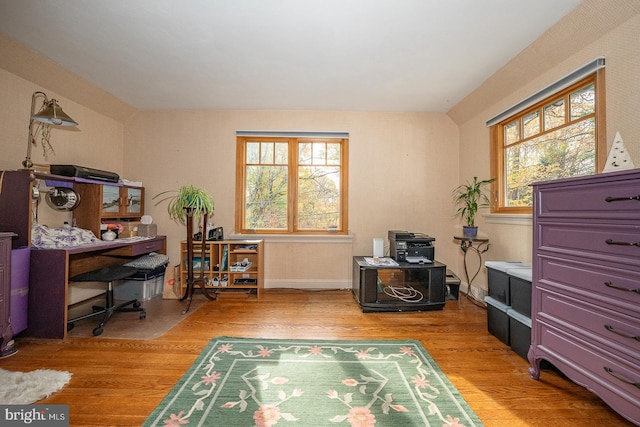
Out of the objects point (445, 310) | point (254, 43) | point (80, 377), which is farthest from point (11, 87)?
point (445, 310)

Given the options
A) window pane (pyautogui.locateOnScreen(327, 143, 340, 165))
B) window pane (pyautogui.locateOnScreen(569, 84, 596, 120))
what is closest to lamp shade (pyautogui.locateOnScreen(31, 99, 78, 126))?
window pane (pyautogui.locateOnScreen(327, 143, 340, 165))

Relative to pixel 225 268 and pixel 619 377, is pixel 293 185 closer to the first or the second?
pixel 225 268

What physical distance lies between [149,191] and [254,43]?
2613 mm

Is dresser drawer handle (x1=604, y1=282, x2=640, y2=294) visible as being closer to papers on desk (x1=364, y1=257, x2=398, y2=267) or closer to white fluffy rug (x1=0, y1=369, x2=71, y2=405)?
papers on desk (x1=364, y1=257, x2=398, y2=267)

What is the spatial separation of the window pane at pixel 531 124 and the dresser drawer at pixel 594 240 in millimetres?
1585

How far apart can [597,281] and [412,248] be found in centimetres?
182

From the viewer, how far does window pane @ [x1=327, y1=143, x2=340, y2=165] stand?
3.79m

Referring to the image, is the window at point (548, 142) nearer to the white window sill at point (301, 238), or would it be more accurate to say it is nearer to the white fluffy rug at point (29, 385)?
the white window sill at point (301, 238)

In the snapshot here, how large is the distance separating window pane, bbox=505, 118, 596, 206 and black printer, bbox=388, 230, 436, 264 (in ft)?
3.34

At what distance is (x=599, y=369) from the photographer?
52.2 inches

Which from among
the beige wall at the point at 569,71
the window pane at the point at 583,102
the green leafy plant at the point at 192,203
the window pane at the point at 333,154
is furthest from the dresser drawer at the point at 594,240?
the green leafy plant at the point at 192,203

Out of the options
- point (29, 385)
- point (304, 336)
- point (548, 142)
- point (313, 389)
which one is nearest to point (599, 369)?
point (313, 389)

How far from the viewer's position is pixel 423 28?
2.05m

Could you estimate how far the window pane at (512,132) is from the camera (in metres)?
2.87
